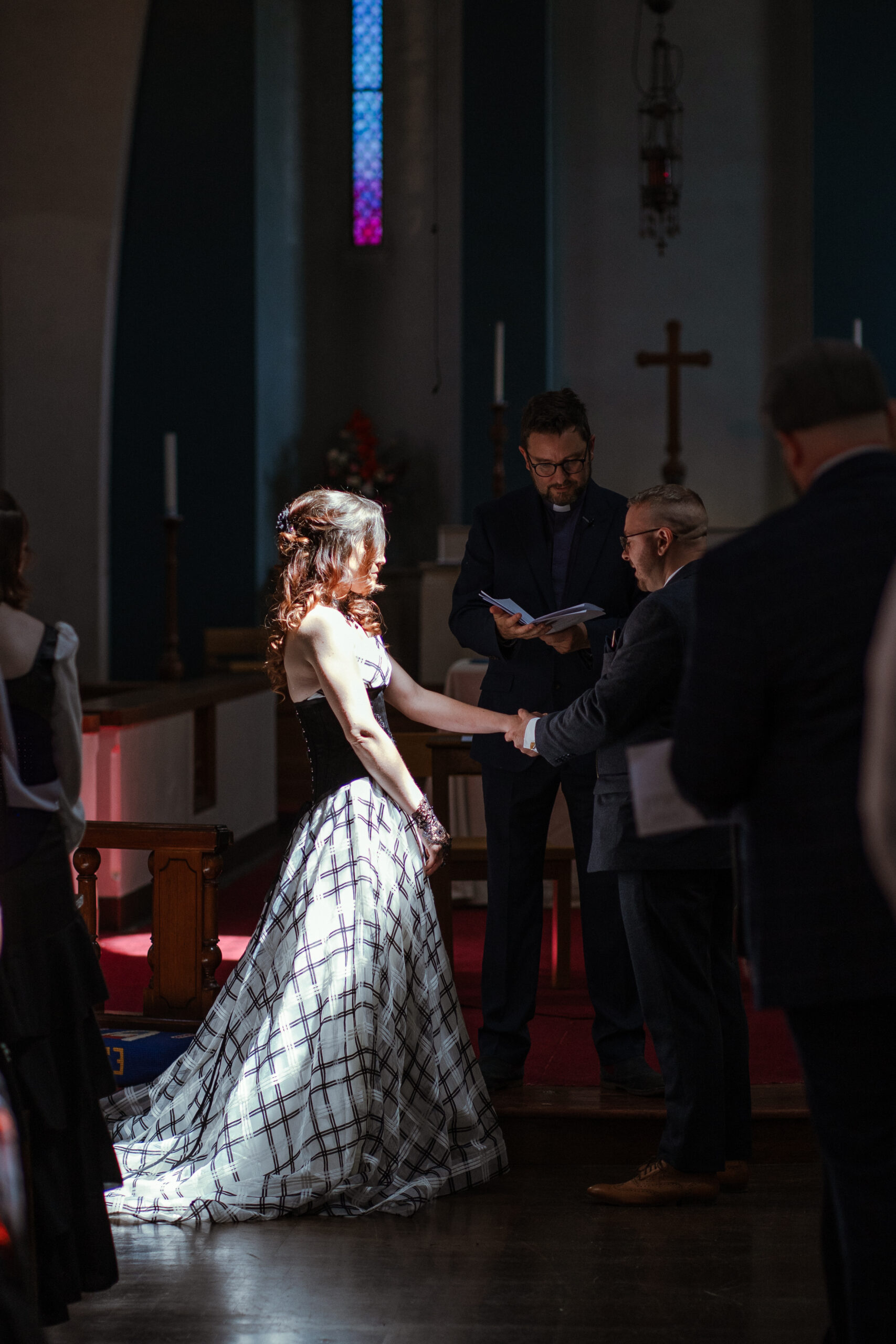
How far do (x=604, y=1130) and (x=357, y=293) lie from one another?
332 inches

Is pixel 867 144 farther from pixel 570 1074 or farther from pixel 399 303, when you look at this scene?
pixel 570 1074

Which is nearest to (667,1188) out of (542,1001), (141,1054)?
(141,1054)

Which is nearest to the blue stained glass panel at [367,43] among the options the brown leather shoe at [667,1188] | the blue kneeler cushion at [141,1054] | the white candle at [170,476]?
the white candle at [170,476]

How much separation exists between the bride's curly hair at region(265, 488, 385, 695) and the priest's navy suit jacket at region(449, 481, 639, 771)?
43 cm

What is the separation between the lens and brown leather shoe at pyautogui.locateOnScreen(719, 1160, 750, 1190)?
9.68ft

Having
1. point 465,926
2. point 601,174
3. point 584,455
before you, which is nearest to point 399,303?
point 601,174

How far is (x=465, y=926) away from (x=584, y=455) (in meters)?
2.61

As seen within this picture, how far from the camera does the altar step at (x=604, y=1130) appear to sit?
10.3 ft

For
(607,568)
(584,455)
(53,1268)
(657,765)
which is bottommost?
(53,1268)

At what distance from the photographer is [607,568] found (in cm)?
332

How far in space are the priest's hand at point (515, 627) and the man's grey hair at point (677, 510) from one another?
1.41 feet

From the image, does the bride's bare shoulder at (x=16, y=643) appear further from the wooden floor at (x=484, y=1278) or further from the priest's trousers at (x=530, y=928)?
the priest's trousers at (x=530, y=928)

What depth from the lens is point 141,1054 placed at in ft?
11.1

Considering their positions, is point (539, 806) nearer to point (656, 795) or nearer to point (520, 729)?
point (520, 729)
